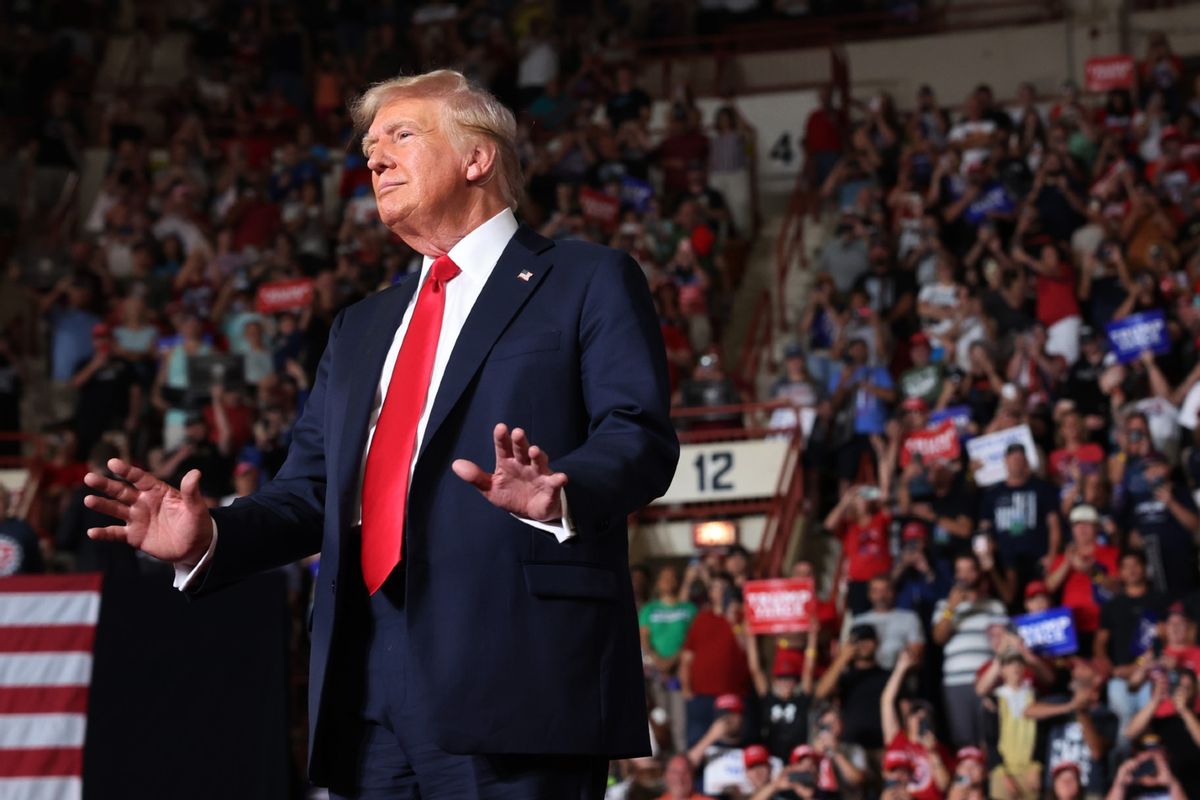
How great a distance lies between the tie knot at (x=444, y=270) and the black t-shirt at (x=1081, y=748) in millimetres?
6930

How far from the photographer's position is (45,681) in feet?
25.0

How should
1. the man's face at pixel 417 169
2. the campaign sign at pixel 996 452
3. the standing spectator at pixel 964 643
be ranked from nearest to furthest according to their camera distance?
the man's face at pixel 417 169
the standing spectator at pixel 964 643
the campaign sign at pixel 996 452

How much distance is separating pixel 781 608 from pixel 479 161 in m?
7.83

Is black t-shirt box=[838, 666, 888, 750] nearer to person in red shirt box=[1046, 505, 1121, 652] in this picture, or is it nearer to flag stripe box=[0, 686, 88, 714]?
person in red shirt box=[1046, 505, 1121, 652]

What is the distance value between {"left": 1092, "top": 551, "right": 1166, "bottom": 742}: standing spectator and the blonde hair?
7192 mm

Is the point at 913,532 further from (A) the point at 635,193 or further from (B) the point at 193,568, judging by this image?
(B) the point at 193,568

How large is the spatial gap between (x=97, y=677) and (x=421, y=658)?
5344 mm

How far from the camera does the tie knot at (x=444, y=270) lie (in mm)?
3014

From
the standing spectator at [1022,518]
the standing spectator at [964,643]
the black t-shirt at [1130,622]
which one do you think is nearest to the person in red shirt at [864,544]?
the standing spectator at [964,643]

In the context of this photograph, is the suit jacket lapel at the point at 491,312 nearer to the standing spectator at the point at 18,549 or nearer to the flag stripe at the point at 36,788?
the flag stripe at the point at 36,788

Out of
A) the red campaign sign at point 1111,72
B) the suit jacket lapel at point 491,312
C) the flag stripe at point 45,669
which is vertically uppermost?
the red campaign sign at point 1111,72

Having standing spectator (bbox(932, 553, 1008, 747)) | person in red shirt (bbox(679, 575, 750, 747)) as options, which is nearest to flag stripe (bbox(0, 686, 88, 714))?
person in red shirt (bbox(679, 575, 750, 747))

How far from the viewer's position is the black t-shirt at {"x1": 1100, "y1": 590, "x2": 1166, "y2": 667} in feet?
32.0

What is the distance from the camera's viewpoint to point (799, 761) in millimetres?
9547
